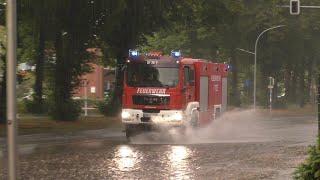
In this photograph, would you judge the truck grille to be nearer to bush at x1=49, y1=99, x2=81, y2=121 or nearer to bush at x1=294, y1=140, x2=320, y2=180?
bush at x1=49, y1=99, x2=81, y2=121

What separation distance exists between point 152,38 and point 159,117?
77.0 feet

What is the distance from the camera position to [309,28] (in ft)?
194

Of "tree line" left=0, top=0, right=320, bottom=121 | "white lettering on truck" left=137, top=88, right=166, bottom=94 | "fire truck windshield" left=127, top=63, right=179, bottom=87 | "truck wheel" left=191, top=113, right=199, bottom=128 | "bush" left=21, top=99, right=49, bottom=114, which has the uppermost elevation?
"tree line" left=0, top=0, right=320, bottom=121

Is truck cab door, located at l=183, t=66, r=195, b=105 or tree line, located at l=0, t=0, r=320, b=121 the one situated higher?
tree line, located at l=0, t=0, r=320, b=121

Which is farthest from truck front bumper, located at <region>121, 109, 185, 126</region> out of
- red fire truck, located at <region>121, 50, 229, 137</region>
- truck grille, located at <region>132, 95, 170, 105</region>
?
truck grille, located at <region>132, 95, 170, 105</region>

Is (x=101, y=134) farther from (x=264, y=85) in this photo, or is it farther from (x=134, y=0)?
(x=264, y=85)

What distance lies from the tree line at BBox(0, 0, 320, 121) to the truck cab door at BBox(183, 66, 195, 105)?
5.19m

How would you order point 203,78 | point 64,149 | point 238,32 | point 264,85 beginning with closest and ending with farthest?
point 64,149, point 203,78, point 238,32, point 264,85

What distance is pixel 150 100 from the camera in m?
22.8

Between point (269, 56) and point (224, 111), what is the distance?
31.6 metres

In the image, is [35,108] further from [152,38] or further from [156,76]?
[156,76]

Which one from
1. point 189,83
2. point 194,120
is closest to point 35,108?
point 194,120

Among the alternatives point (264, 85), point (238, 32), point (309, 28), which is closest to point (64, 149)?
point (238, 32)

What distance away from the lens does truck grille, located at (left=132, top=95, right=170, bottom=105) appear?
74.3ft
